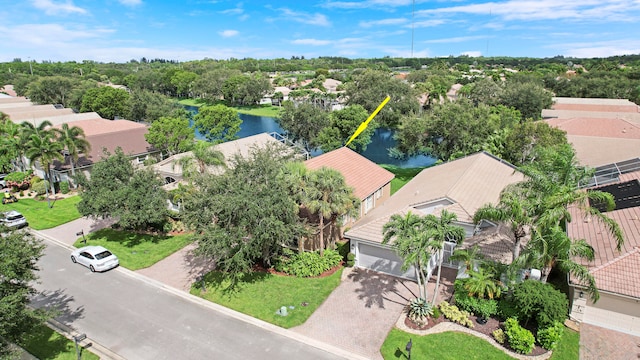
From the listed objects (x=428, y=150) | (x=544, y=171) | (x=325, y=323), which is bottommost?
(x=325, y=323)

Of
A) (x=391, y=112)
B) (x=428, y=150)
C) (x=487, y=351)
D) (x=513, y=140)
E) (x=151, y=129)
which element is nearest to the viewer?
(x=487, y=351)

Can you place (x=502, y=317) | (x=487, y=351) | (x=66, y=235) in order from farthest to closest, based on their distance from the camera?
1. (x=66, y=235)
2. (x=502, y=317)
3. (x=487, y=351)

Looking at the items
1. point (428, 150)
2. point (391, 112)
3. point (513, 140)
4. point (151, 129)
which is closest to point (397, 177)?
point (428, 150)

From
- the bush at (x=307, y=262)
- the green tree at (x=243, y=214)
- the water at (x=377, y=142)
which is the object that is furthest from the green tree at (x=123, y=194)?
the water at (x=377, y=142)

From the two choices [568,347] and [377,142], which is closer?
[568,347]

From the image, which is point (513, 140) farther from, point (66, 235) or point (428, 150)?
point (66, 235)

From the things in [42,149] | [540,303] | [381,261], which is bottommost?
[381,261]

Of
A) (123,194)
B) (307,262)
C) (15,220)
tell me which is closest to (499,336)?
(307,262)

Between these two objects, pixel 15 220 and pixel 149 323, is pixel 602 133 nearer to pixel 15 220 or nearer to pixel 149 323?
pixel 149 323
